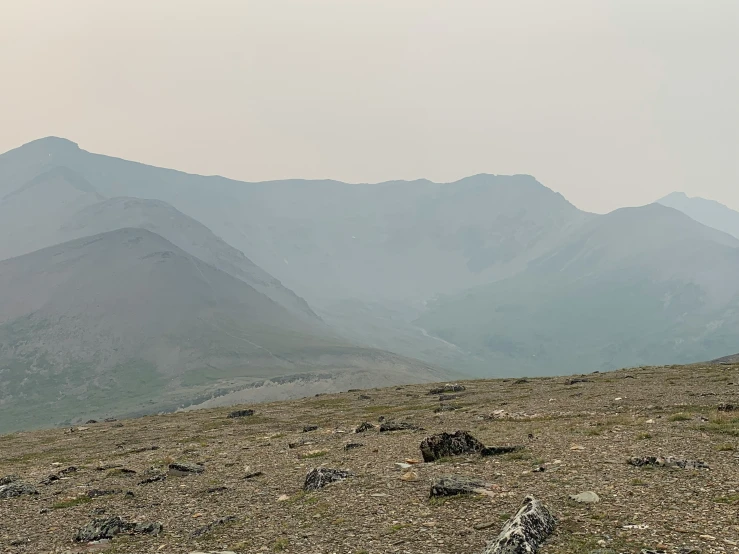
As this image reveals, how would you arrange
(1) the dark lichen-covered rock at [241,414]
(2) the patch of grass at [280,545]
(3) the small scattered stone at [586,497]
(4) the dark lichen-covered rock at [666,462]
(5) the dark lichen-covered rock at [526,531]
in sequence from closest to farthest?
(5) the dark lichen-covered rock at [526,531] < (2) the patch of grass at [280,545] < (3) the small scattered stone at [586,497] < (4) the dark lichen-covered rock at [666,462] < (1) the dark lichen-covered rock at [241,414]

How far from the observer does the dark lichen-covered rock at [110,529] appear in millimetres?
22234

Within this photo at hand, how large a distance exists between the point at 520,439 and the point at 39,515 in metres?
24.9

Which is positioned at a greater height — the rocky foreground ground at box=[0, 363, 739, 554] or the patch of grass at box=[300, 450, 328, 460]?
the rocky foreground ground at box=[0, 363, 739, 554]

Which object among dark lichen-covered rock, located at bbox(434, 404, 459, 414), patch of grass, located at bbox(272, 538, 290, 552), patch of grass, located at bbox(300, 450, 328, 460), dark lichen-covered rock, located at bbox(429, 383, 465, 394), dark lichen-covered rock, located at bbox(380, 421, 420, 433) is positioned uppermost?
patch of grass, located at bbox(272, 538, 290, 552)

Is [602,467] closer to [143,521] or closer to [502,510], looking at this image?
[502,510]

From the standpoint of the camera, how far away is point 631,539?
16547 mm

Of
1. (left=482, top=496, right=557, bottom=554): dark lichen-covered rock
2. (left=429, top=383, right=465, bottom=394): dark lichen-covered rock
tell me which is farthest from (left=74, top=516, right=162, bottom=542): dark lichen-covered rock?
(left=429, top=383, right=465, bottom=394): dark lichen-covered rock

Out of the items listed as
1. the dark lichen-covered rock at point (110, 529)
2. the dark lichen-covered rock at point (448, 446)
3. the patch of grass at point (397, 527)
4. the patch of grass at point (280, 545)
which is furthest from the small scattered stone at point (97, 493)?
the patch of grass at point (397, 527)

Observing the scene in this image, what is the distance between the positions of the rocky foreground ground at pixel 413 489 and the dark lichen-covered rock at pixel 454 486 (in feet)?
0.38

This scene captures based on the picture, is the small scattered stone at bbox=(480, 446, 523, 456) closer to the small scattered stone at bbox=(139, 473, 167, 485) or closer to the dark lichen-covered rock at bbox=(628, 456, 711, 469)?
the dark lichen-covered rock at bbox=(628, 456, 711, 469)

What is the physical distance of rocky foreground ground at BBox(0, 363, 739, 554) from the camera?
18469 mm

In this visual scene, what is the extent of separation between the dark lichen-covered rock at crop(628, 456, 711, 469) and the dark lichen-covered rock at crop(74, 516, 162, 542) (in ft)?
64.9

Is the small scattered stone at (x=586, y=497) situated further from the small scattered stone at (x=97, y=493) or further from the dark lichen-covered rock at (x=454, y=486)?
the small scattered stone at (x=97, y=493)

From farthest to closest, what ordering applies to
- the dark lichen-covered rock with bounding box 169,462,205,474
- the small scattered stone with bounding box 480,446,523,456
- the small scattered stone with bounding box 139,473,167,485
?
the dark lichen-covered rock with bounding box 169,462,205,474 → the small scattered stone with bounding box 139,473,167,485 → the small scattered stone with bounding box 480,446,523,456
